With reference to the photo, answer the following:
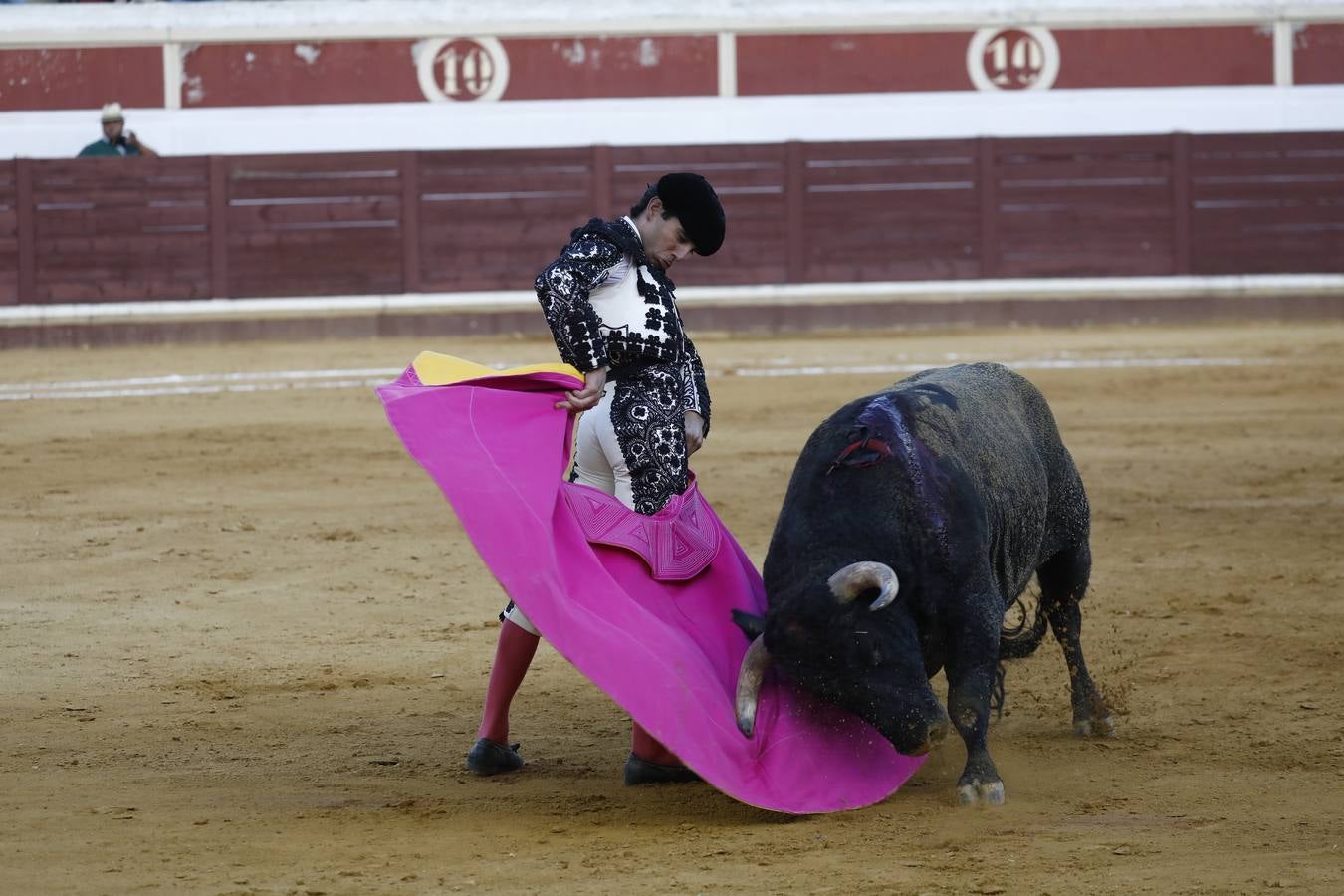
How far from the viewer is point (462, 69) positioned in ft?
41.5

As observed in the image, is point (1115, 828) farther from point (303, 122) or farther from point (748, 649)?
point (303, 122)

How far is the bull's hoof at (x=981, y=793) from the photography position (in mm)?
3000

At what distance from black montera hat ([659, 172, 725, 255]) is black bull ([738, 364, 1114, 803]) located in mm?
387

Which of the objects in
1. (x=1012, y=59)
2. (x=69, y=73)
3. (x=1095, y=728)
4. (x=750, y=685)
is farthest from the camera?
(x=1012, y=59)

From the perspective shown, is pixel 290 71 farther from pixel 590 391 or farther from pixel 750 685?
pixel 750 685

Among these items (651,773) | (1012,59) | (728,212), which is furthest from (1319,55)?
(651,773)

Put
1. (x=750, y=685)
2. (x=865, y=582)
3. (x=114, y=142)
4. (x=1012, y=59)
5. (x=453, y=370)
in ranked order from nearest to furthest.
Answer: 1. (x=865, y=582)
2. (x=750, y=685)
3. (x=453, y=370)
4. (x=114, y=142)
5. (x=1012, y=59)

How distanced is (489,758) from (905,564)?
85 cm

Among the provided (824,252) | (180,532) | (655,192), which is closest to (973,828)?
(655,192)

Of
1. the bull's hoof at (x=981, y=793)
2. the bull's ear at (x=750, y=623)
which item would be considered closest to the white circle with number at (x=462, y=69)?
the bull's ear at (x=750, y=623)

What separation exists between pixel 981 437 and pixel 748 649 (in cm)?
67

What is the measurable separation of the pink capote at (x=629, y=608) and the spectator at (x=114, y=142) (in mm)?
9444

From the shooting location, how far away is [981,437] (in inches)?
131

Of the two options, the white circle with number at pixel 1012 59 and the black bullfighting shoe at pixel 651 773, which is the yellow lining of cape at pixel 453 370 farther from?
the white circle with number at pixel 1012 59
